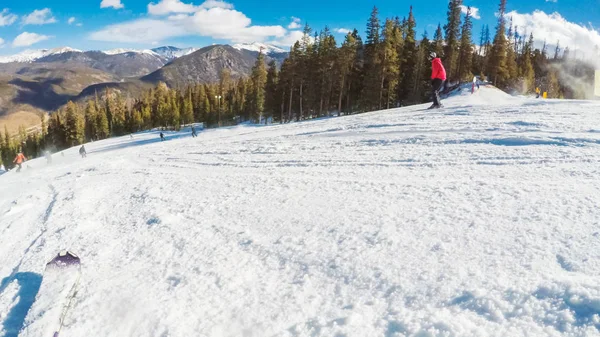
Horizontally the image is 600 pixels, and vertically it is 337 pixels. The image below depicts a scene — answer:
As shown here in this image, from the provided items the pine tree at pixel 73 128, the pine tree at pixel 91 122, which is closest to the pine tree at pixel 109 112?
the pine tree at pixel 91 122

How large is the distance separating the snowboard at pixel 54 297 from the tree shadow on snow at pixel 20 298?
252mm

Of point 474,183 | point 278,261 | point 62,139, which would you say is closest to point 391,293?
point 278,261

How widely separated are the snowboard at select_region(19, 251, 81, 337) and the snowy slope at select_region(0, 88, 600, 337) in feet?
0.49

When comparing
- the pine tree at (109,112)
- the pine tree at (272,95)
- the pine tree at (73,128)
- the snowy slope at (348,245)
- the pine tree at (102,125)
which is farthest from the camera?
the pine tree at (109,112)

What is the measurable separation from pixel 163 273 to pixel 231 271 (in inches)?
45.5

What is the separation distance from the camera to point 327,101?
49188 millimetres

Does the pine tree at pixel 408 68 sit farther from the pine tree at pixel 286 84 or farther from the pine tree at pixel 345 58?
the pine tree at pixel 286 84

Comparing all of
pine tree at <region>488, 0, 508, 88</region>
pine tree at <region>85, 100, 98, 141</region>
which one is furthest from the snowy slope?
pine tree at <region>85, 100, 98, 141</region>

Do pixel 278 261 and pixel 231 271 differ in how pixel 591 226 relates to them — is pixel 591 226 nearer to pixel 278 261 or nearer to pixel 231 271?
pixel 278 261

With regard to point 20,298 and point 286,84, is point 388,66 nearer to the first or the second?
point 286,84

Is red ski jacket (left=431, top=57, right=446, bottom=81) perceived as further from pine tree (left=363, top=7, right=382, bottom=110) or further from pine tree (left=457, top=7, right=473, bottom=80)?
pine tree (left=457, top=7, right=473, bottom=80)

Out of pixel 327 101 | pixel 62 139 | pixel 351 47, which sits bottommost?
pixel 62 139

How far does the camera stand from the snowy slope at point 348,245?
3826mm

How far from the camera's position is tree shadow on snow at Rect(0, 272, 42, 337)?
509 centimetres
